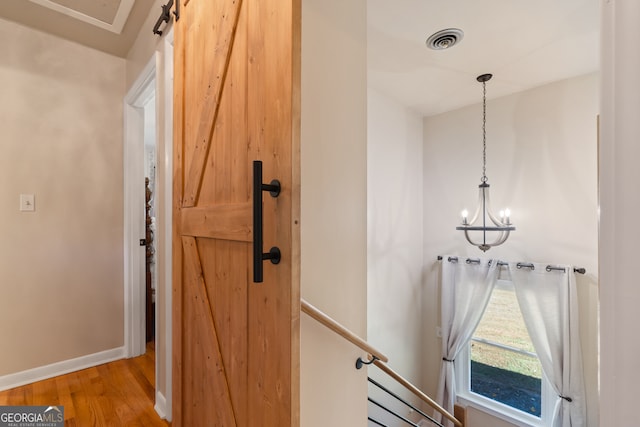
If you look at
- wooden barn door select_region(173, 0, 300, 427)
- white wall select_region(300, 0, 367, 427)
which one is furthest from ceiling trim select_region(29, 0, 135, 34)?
white wall select_region(300, 0, 367, 427)

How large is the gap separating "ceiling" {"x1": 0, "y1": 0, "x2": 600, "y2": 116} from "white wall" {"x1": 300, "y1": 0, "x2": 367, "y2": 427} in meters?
0.90

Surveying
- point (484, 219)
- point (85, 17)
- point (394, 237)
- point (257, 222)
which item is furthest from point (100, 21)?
point (484, 219)

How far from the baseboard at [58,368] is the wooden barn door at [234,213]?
148 centimetres

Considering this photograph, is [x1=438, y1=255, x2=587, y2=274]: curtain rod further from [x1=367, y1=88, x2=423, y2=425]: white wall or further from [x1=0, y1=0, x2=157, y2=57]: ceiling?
[x1=0, y1=0, x2=157, y2=57]: ceiling

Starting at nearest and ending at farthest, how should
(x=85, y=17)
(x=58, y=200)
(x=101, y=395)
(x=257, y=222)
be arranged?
(x=257, y=222) < (x=101, y=395) < (x=85, y=17) < (x=58, y=200)

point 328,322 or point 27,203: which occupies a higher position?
point 27,203

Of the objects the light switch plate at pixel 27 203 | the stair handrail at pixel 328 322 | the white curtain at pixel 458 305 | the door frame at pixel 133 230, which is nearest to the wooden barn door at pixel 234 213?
the stair handrail at pixel 328 322

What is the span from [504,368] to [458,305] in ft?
2.60

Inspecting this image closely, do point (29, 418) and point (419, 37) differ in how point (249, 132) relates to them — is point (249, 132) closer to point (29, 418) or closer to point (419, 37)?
point (419, 37)

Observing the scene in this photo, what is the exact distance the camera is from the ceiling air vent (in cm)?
219

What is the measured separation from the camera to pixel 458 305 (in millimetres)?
3562

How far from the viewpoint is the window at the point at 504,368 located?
10.6 ft

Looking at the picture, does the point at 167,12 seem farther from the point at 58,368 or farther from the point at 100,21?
the point at 58,368

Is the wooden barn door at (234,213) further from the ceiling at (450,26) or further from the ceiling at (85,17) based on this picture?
the ceiling at (450,26)
